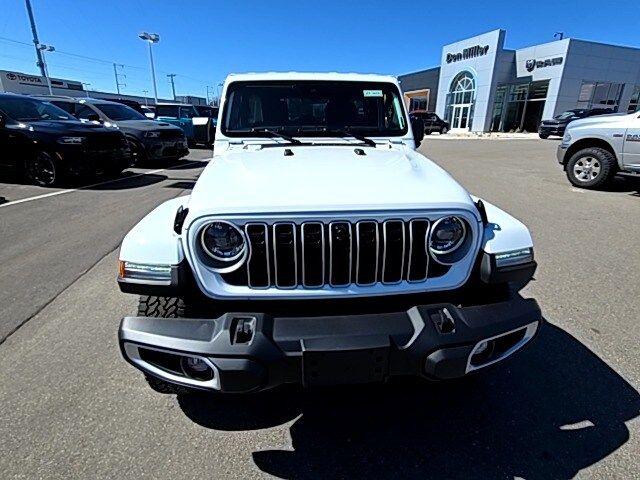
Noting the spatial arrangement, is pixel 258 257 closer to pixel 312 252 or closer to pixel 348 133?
pixel 312 252

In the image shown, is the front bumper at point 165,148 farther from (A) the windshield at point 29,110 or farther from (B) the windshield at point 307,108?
(B) the windshield at point 307,108

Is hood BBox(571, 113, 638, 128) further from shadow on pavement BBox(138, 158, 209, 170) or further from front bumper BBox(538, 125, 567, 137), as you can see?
front bumper BBox(538, 125, 567, 137)

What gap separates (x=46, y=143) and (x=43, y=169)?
2.16ft

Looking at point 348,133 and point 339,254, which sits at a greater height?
point 348,133

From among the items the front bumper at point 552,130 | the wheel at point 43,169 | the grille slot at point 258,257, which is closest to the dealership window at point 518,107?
the front bumper at point 552,130

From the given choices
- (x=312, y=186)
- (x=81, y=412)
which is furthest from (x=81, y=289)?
(x=312, y=186)

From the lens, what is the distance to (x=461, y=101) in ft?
121

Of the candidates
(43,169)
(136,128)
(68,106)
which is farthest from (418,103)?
(43,169)

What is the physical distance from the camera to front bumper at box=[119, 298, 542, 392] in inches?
60.2

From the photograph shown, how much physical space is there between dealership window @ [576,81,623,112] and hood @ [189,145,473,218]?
3750 cm

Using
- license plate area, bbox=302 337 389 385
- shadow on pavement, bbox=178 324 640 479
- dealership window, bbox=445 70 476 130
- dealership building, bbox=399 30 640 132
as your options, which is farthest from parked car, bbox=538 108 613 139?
license plate area, bbox=302 337 389 385

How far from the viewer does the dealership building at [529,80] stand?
3045 centimetres

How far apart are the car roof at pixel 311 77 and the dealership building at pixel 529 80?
3112 cm

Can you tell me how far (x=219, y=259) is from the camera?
1743mm
